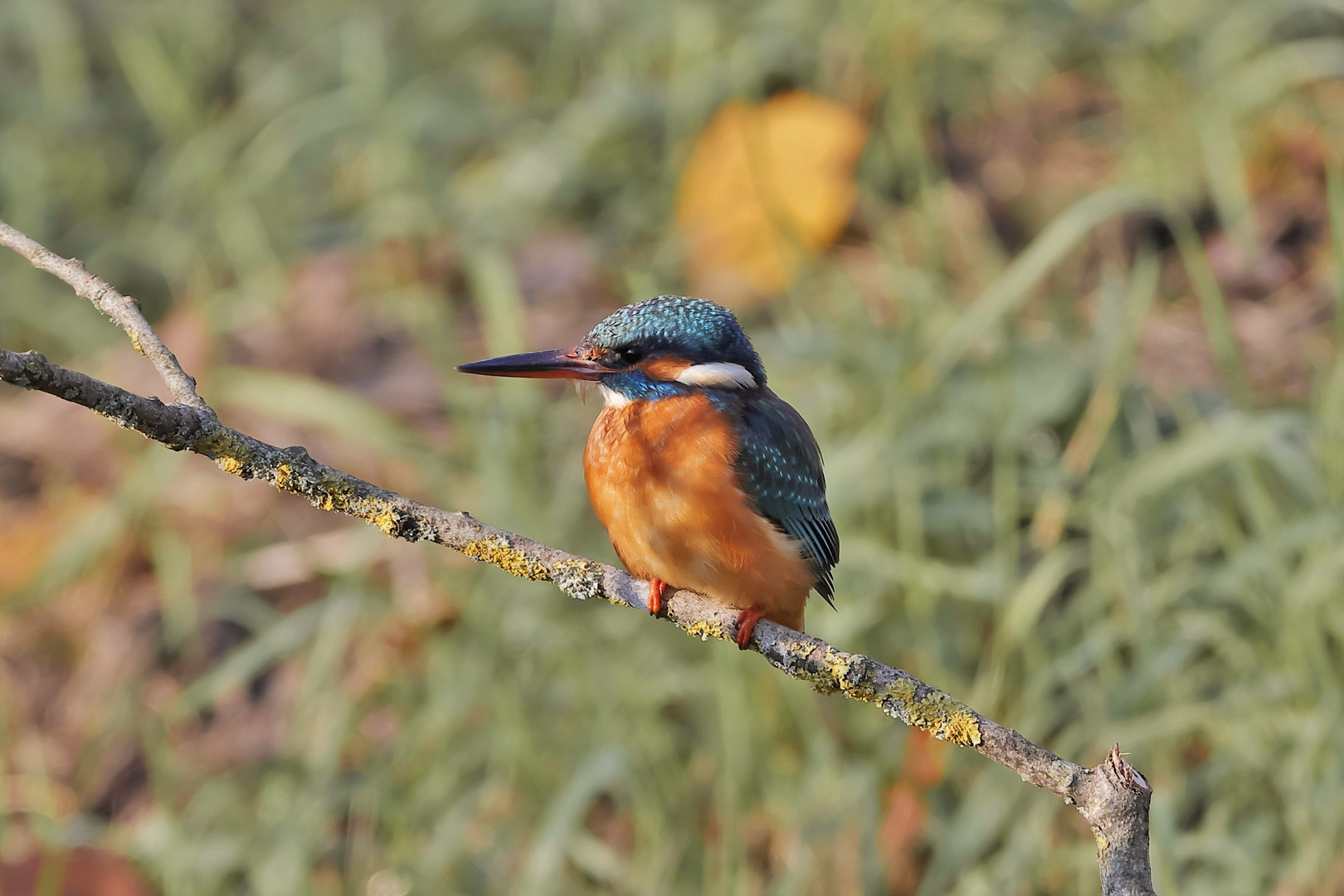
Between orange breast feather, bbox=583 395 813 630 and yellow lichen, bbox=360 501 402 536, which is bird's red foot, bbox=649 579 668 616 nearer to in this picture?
orange breast feather, bbox=583 395 813 630

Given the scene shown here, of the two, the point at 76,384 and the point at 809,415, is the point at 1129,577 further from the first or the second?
the point at 76,384

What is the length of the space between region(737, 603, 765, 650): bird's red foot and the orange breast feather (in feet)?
0.21

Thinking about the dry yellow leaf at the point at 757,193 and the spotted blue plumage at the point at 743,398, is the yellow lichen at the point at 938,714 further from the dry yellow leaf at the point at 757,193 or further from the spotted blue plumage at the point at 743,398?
the dry yellow leaf at the point at 757,193

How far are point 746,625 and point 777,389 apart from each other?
181 cm

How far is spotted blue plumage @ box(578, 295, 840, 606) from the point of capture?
5.11 ft

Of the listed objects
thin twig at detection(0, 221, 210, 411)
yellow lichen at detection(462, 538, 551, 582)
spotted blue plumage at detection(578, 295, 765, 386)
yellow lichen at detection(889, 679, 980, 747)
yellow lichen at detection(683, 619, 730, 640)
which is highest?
spotted blue plumage at detection(578, 295, 765, 386)

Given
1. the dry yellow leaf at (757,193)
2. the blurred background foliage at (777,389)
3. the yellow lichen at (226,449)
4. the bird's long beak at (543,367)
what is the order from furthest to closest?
the dry yellow leaf at (757,193) → the blurred background foliage at (777,389) → the bird's long beak at (543,367) → the yellow lichen at (226,449)

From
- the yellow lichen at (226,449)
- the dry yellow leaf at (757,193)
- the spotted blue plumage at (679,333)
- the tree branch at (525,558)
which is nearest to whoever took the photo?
the tree branch at (525,558)

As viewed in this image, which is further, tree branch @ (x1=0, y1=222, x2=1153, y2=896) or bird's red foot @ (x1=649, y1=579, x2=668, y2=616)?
bird's red foot @ (x1=649, y1=579, x2=668, y2=616)

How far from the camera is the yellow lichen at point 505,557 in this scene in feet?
3.70

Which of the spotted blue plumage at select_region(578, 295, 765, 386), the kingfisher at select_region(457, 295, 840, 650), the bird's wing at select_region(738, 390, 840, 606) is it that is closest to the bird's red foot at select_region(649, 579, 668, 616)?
the kingfisher at select_region(457, 295, 840, 650)

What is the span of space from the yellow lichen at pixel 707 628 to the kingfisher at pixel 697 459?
0.15 metres

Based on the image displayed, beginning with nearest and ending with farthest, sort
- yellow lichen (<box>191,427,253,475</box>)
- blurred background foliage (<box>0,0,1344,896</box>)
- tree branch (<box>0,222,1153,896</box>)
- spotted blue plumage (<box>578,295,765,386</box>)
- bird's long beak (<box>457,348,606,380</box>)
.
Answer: tree branch (<box>0,222,1153,896</box>)
yellow lichen (<box>191,427,253,475</box>)
bird's long beak (<box>457,348,606,380</box>)
spotted blue plumage (<box>578,295,765,386</box>)
blurred background foliage (<box>0,0,1344,896</box>)

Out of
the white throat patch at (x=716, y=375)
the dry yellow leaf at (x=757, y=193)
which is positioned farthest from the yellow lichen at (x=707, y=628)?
the dry yellow leaf at (x=757, y=193)
